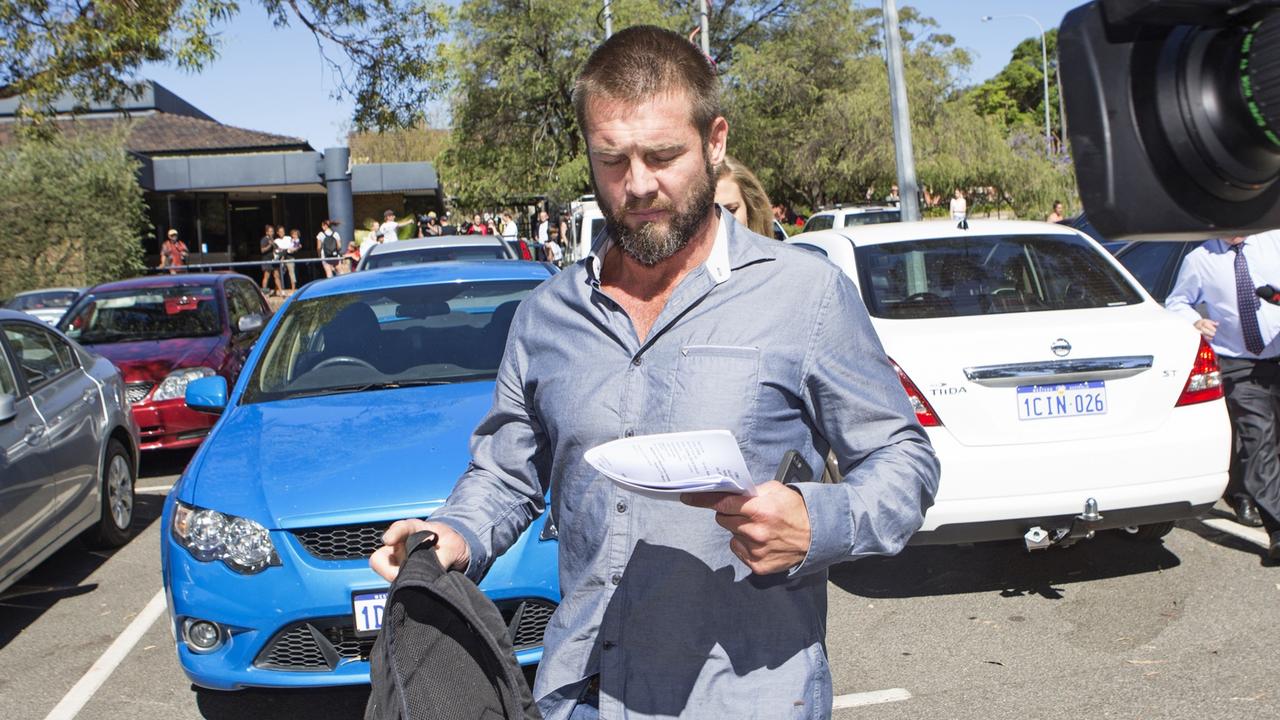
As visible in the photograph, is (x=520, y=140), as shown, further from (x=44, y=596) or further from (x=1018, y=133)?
(x=44, y=596)

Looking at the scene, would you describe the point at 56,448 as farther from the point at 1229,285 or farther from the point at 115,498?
the point at 1229,285

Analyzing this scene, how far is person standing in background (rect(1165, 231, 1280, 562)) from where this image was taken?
20.1 feet

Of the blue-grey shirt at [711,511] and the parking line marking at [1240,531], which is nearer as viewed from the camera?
the blue-grey shirt at [711,511]

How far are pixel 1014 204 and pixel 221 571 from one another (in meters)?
35.2

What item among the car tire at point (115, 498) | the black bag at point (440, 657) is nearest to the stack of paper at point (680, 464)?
the black bag at point (440, 657)

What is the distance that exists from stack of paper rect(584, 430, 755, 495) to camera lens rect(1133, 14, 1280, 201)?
0.70 metres

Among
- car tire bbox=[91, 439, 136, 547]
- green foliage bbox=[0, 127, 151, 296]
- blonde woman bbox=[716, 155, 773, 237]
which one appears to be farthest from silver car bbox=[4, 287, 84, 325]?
blonde woman bbox=[716, 155, 773, 237]

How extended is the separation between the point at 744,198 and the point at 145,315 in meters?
7.23

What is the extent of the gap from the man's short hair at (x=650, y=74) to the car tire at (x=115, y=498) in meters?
6.26

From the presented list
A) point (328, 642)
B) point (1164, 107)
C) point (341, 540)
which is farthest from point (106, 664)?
point (1164, 107)

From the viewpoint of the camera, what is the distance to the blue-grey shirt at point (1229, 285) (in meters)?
6.17

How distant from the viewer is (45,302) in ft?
66.6

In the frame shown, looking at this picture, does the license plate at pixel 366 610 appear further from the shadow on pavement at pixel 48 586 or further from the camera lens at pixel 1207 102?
the camera lens at pixel 1207 102

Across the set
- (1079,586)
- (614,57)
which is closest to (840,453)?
(614,57)
